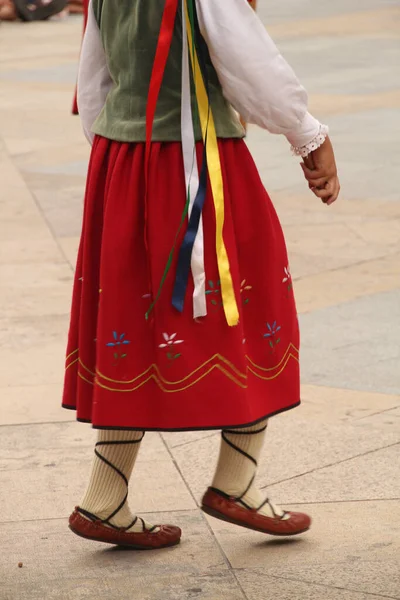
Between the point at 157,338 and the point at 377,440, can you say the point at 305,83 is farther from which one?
the point at 157,338

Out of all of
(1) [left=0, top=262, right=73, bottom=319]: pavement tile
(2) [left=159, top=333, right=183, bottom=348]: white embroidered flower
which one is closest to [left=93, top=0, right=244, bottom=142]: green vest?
(2) [left=159, top=333, right=183, bottom=348]: white embroidered flower

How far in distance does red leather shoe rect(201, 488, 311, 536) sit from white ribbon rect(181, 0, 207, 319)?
631 mm

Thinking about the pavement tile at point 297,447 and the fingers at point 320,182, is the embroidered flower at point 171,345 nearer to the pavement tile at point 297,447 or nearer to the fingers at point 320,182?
the fingers at point 320,182

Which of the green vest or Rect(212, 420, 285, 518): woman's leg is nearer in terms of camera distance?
the green vest

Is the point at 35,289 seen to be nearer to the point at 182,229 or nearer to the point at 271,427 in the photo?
the point at 271,427

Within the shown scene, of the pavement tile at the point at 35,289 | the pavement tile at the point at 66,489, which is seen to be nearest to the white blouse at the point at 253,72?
the pavement tile at the point at 66,489

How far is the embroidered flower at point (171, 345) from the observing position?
129 inches

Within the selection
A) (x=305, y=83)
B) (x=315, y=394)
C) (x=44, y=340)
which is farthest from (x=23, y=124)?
(x=315, y=394)

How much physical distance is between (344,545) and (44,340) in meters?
2.44

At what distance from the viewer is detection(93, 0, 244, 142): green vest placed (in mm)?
3201

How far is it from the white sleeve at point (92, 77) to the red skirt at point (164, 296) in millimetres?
204

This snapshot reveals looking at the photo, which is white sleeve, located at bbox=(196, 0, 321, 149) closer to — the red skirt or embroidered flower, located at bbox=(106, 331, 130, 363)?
the red skirt

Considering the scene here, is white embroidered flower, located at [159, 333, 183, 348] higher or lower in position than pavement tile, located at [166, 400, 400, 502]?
higher

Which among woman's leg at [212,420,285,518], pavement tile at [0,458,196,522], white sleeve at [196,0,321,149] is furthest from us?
pavement tile at [0,458,196,522]
